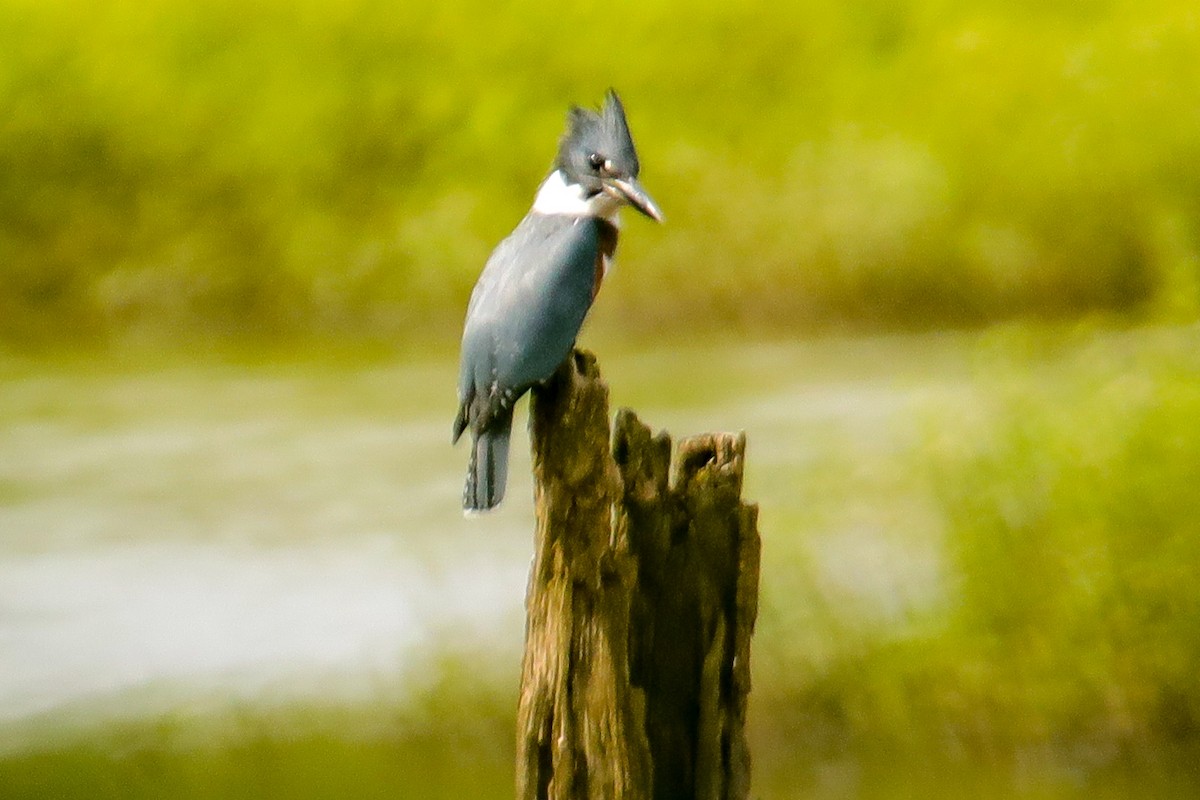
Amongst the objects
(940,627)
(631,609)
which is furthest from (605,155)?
(940,627)

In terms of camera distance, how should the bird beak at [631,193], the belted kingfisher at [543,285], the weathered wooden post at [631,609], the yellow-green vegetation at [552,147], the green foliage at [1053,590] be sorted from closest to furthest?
the weathered wooden post at [631,609] → the belted kingfisher at [543,285] → the bird beak at [631,193] → the green foliage at [1053,590] → the yellow-green vegetation at [552,147]

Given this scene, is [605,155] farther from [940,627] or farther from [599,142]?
[940,627]

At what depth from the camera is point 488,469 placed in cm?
219

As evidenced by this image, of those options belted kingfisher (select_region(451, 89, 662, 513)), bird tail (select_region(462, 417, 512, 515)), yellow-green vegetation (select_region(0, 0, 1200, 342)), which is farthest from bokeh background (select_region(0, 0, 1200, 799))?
bird tail (select_region(462, 417, 512, 515))

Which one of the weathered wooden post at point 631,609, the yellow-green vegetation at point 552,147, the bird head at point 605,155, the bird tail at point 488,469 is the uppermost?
the yellow-green vegetation at point 552,147

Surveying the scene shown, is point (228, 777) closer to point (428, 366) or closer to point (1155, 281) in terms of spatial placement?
point (428, 366)

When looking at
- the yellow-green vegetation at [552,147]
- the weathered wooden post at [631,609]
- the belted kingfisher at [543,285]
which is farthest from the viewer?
the yellow-green vegetation at [552,147]

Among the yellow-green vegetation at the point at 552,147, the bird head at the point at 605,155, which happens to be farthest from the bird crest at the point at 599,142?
the yellow-green vegetation at the point at 552,147

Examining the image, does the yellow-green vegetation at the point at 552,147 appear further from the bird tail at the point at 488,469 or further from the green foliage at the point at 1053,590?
the bird tail at the point at 488,469

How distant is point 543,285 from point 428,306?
101 inches

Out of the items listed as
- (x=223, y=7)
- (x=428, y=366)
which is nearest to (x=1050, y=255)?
(x=428, y=366)

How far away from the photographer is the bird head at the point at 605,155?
2344 mm

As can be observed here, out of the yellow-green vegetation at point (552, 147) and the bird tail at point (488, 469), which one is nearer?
the bird tail at point (488, 469)

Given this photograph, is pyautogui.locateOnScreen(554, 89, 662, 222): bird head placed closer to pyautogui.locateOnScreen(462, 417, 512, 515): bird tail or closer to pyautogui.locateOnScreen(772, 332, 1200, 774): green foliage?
pyautogui.locateOnScreen(462, 417, 512, 515): bird tail
